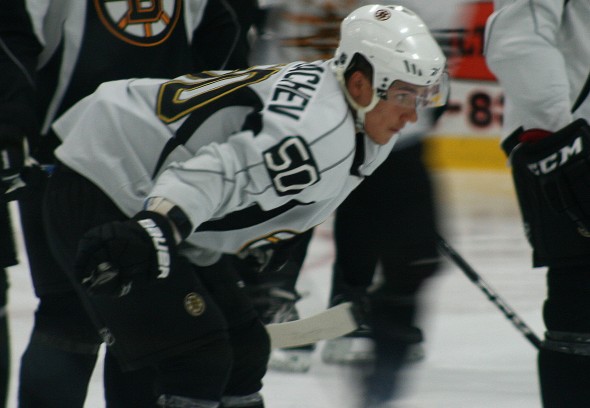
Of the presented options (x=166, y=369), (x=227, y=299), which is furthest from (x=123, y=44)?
(x=166, y=369)

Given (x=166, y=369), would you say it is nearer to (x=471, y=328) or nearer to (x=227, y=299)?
(x=227, y=299)

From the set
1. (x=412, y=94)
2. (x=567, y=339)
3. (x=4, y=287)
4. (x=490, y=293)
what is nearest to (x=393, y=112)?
(x=412, y=94)

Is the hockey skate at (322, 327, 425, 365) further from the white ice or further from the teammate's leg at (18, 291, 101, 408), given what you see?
the teammate's leg at (18, 291, 101, 408)

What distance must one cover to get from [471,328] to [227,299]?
140 cm

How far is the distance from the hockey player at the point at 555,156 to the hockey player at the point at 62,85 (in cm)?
58

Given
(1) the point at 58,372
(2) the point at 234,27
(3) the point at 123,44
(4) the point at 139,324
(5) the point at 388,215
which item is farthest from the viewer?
(5) the point at 388,215

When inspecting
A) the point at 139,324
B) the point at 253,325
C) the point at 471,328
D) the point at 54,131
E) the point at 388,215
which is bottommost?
the point at 471,328

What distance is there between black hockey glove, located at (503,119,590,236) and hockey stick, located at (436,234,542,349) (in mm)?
589

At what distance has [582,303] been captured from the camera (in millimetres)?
1888

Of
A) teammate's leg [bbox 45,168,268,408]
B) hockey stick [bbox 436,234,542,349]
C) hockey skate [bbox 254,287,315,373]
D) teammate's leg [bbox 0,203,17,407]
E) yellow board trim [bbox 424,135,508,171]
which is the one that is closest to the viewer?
teammate's leg [bbox 45,168,268,408]

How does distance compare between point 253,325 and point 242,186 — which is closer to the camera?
point 242,186

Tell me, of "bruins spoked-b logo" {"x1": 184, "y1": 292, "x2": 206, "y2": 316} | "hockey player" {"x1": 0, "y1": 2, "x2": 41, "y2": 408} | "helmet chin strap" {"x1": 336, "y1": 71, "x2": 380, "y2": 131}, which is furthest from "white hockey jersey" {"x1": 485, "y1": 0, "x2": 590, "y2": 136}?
"hockey player" {"x1": 0, "y1": 2, "x2": 41, "y2": 408}

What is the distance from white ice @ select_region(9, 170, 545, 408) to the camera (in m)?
2.52

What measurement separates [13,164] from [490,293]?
3.75 feet
